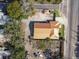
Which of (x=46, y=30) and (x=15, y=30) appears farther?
(x=46, y=30)

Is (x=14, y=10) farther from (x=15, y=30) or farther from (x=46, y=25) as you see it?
(x=46, y=25)

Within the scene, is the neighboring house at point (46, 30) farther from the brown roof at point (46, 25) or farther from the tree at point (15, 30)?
the tree at point (15, 30)

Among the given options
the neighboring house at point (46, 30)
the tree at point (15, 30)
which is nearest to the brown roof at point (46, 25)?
the neighboring house at point (46, 30)

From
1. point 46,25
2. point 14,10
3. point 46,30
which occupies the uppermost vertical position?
point 14,10

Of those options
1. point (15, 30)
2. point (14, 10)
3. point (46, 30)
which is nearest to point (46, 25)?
point (46, 30)

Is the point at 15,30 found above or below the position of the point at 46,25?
below
